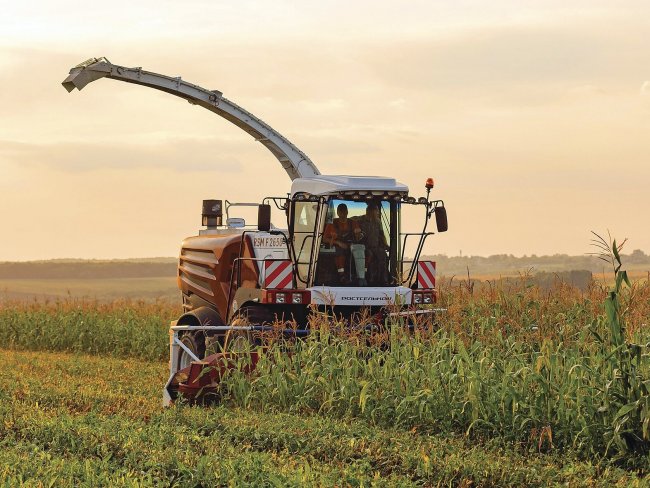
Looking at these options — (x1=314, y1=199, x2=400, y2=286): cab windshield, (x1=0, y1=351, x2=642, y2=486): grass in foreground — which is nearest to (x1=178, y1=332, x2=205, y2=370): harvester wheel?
(x1=314, y1=199, x2=400, y2=286): cab windshield

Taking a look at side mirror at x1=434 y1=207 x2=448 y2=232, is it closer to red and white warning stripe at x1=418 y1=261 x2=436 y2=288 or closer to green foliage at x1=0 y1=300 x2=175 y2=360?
red and white warning stripe at x1=418 y1=261 x2=436 y2=288

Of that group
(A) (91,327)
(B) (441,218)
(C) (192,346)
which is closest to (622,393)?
(B) (441,218)

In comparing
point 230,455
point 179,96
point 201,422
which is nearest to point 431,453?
point 230,455

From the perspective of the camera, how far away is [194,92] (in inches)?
659

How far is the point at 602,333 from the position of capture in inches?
419

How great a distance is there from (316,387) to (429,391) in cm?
161

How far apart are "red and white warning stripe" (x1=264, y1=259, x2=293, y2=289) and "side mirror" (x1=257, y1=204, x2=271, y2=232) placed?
0.86 metres

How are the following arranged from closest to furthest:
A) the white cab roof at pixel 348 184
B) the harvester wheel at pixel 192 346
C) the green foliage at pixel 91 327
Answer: the white cab roof at pixel 348 184, the harvester wheel at pixel 192 346, the green foliage at pixel 91 327

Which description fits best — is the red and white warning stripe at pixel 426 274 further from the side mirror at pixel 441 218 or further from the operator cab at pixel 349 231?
the side mirror at pixel 441 218

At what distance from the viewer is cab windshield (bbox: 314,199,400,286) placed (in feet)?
39.6

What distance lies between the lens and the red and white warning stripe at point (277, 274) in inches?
477

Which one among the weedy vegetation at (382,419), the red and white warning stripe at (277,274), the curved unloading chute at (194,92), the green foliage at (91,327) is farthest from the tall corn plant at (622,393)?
the green foliage at (91,327)

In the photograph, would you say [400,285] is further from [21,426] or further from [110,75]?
[110,75]

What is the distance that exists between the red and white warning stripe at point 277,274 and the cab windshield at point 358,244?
0.39 m
